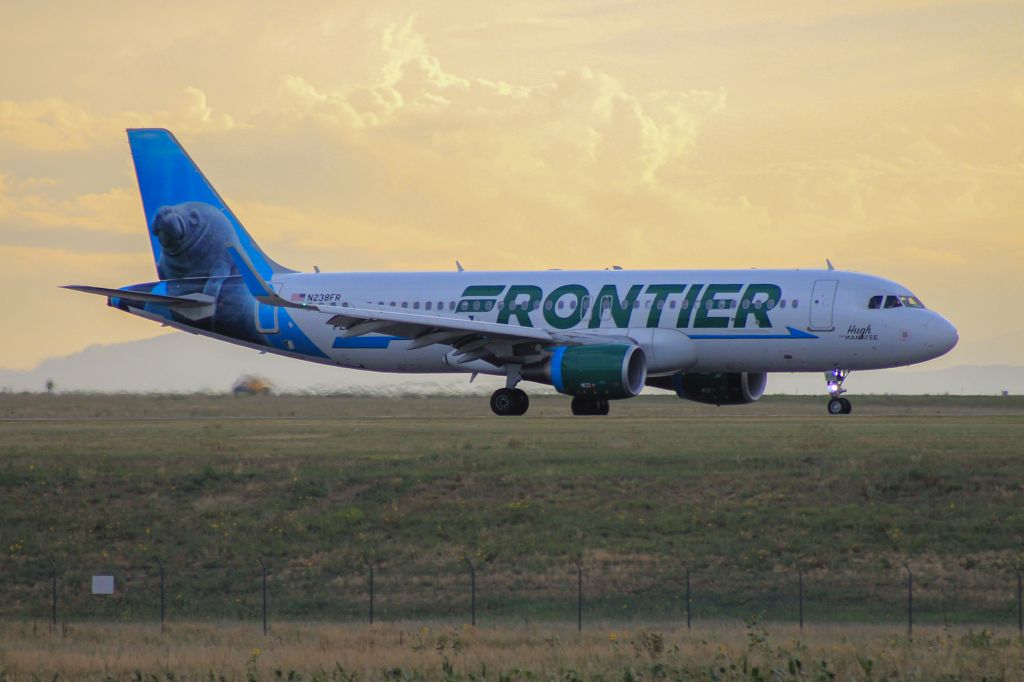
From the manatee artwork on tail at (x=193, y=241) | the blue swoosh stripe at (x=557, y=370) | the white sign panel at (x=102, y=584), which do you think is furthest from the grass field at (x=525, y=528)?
the manatee artwork on tail at (x=193, y=241)

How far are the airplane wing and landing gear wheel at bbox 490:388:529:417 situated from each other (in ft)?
4.97

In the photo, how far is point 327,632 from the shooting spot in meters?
27.0

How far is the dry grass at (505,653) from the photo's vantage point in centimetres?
2162

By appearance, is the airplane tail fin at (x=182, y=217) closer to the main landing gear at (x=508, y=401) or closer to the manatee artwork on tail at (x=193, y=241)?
the manatee artwork on tail at (x=193, y=241)

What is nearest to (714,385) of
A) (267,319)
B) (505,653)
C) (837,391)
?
(837,391)

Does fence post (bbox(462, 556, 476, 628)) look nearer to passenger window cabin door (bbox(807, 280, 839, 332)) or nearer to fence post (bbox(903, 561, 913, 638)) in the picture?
fence post (bbox(903, 561, 913, 638))

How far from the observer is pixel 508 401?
48.0 m

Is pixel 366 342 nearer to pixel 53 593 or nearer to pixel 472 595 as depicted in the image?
pixel 53 593

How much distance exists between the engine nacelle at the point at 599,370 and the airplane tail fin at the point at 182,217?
14897 millimetres

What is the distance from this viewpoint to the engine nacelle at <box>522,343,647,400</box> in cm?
4306

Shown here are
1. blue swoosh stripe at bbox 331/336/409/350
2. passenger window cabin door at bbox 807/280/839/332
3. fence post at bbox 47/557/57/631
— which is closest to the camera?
fence post at bbox 47/557/57/631

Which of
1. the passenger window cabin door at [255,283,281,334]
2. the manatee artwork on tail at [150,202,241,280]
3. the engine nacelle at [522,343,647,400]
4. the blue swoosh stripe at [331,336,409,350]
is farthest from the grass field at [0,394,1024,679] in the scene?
the manatee artwork on tail at [150,202,241,280]

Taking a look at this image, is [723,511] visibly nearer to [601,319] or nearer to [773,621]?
[773,621]

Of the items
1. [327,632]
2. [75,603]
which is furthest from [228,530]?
[327,632]
